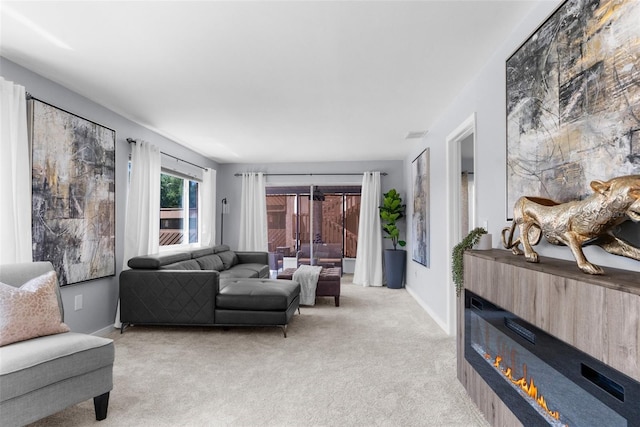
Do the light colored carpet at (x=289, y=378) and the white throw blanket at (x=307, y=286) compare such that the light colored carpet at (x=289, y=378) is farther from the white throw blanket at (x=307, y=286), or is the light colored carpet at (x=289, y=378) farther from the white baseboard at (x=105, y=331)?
the white throw blanket at (x=307, y=286)

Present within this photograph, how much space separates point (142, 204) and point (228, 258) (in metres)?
1.86

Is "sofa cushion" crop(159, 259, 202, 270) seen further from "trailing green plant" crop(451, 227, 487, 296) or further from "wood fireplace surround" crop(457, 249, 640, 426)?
"wood fireplace surround" crop(457, 249, 640, 426)

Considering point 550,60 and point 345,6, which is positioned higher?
point 345,6

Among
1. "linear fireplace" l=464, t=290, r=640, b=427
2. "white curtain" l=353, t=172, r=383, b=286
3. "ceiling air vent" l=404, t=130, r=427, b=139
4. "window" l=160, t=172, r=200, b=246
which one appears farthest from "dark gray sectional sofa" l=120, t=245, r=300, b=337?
"white curtain" l=353, t=172, r=383, b=286

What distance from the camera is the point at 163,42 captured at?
2.44m

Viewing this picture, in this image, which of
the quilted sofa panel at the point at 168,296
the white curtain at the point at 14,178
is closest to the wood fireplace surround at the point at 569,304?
the quilted sofa panel at the point at 168,296

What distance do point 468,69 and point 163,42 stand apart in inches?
90.1

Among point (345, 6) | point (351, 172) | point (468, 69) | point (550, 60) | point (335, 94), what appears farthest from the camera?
point (351, 172)

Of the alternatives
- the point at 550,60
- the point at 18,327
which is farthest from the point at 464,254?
the point at 18,327

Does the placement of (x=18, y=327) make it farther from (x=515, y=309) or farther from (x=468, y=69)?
(x=468, y=69)

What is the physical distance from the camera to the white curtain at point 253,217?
715 cm

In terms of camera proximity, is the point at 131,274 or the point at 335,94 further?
the point at 131,274

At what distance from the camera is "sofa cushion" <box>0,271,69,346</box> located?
2.00 metres

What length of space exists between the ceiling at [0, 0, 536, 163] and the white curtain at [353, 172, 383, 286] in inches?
104
